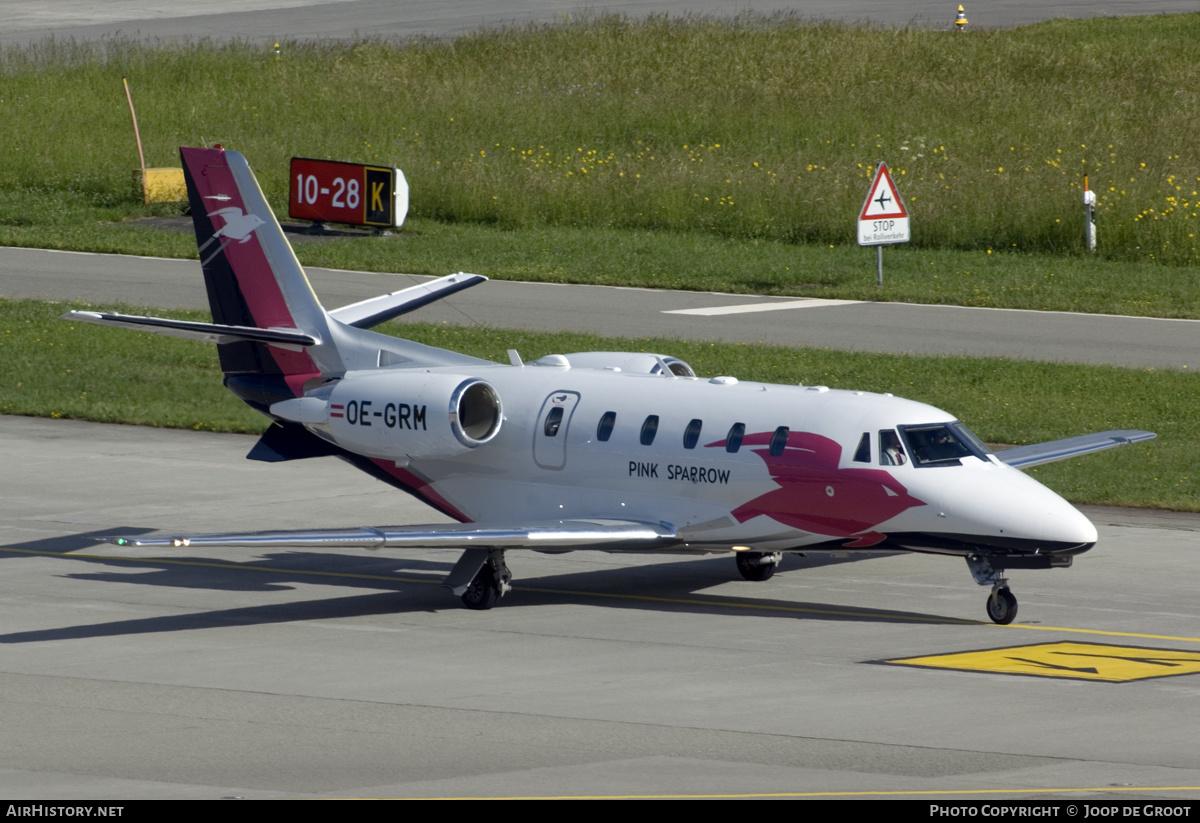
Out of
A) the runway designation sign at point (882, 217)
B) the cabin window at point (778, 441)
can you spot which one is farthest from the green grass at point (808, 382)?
the cabin window at point (778, 441)

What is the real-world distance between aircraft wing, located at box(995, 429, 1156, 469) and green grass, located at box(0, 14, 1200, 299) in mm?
17059

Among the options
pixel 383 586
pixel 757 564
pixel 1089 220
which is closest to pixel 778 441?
pixel 757 564

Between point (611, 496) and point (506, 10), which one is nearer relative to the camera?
point (611, 496)

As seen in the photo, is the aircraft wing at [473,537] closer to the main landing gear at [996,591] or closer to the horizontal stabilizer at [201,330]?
the horizontal stabilizer at [201,330]

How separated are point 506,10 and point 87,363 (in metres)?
47.1

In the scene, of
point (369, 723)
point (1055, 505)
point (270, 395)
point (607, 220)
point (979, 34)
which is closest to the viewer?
point (369, 723)

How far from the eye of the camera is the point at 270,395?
25344mm

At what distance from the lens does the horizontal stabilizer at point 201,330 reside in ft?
Answer: 75.4

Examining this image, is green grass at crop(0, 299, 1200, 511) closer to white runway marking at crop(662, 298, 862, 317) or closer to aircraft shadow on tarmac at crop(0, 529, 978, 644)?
white runway marking at crop(662, 298, 862, 317)

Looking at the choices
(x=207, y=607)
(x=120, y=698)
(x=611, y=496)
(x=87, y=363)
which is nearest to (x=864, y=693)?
(x=611, y=496)

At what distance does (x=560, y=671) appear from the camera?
741 inches

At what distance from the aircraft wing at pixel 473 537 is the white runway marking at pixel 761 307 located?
67.7ft

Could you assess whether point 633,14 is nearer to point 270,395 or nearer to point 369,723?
point 270,395

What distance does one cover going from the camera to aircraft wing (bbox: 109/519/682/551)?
2088cm
